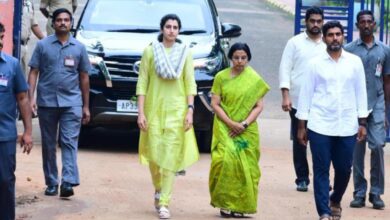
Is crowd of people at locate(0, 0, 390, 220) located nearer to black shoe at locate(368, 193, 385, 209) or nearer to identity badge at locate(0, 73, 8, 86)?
black shoe at locate(368, 193, 385, 209)

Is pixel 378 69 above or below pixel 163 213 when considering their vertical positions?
above

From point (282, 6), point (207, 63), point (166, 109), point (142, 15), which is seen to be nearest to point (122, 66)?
point (207, 63)

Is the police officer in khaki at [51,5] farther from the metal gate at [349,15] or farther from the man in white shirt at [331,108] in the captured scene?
the man in white shirt at [331,108]

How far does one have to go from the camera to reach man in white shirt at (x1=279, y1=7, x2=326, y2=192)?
40.5ft

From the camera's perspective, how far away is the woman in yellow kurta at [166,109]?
36.0 feet

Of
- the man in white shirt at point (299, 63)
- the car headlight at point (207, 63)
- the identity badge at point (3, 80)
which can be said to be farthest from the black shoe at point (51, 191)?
the car headlight at point (207, 63)

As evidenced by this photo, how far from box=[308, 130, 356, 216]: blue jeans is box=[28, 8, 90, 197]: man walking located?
7.83 ft

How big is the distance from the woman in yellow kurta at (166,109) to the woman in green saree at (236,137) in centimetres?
26

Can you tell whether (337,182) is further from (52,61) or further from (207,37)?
(207,37)

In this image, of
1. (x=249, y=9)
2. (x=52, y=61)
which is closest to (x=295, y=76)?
(x=52, y=61)

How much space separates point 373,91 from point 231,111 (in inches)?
60.2

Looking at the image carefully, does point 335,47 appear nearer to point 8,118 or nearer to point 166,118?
point 166,118

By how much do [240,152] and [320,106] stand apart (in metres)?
0.89

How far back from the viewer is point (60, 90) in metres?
11.7
